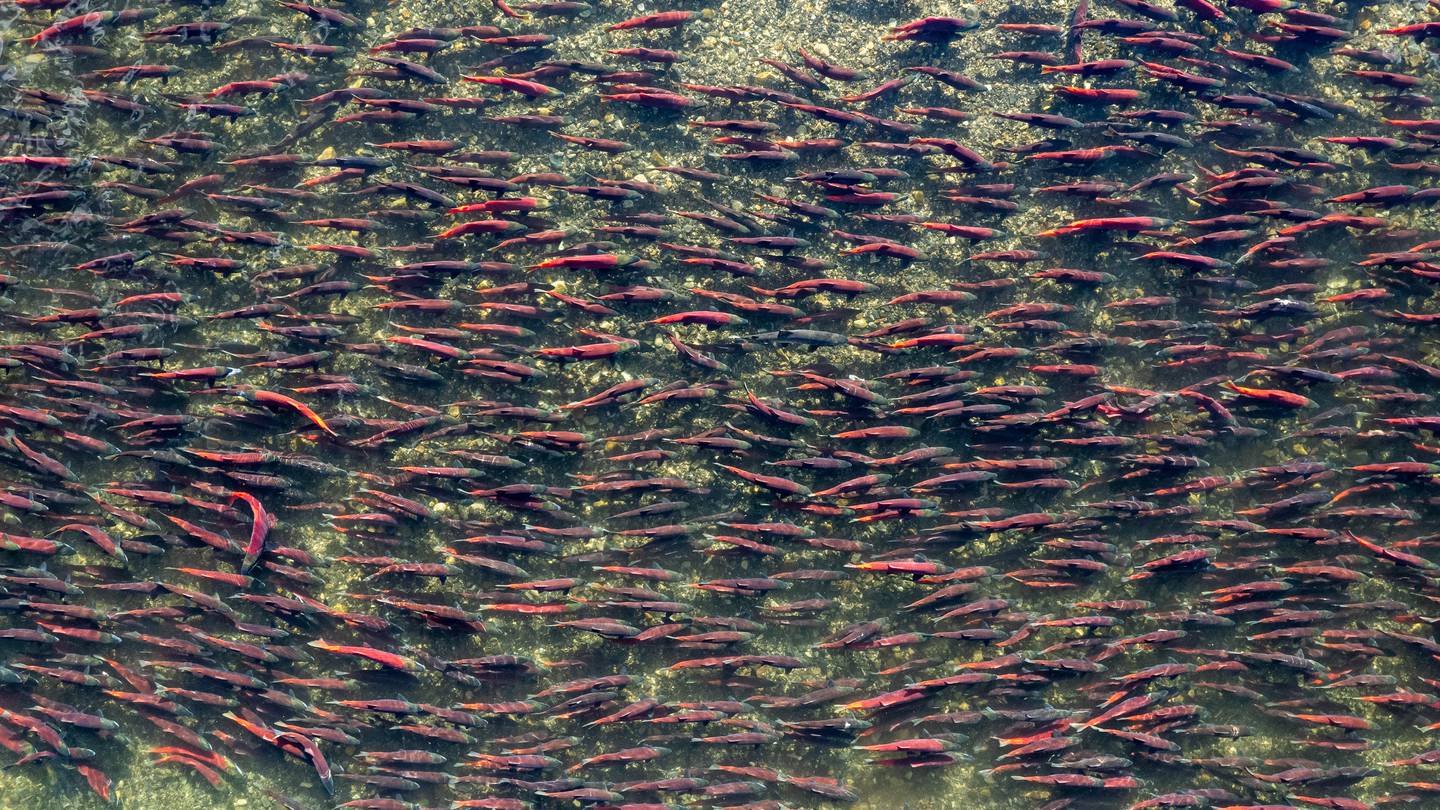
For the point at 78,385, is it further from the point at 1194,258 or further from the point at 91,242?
the point at 1194,258

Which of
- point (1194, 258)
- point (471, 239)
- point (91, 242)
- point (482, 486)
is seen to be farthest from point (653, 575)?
point (91, 242)

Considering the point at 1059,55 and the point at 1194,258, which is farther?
the point at 1059,55

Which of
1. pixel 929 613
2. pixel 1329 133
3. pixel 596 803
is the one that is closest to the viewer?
pixel 596 803

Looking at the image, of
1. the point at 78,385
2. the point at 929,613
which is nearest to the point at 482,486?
the point at 78,385

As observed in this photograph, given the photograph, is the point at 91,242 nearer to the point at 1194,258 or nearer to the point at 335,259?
the point at 335,259

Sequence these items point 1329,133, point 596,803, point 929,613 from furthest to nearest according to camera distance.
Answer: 1. point 1329,133
2. point 929,613
3. point 596,803

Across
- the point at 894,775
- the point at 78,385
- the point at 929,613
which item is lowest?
the point at 894,775

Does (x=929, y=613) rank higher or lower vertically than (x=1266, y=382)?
lower
